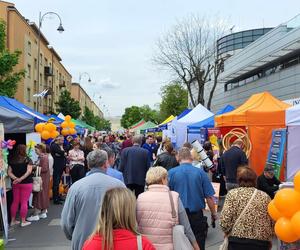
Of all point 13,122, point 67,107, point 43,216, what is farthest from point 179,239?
point 67,107

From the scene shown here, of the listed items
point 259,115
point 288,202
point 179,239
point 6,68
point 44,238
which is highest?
point 6,68

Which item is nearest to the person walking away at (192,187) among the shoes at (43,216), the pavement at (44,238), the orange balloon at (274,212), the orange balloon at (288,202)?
the orange balloon at (274,212)

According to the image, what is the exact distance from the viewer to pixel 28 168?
8719 mm

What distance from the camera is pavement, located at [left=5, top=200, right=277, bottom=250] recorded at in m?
7.40

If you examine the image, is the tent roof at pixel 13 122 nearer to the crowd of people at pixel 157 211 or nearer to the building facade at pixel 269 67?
the crowd of people at pixel 157 211

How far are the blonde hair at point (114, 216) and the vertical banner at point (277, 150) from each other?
7176mm

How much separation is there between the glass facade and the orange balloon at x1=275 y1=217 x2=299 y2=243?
51.1 m

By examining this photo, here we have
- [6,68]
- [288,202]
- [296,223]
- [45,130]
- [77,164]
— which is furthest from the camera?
[6,68]

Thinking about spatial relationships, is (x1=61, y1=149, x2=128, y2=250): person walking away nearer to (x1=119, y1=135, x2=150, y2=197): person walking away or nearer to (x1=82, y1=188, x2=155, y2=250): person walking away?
(x1=82, y1=188, x2=155, y2=250): person walking away

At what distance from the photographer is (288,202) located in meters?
3.66

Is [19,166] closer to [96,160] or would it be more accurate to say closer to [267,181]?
[96,160]

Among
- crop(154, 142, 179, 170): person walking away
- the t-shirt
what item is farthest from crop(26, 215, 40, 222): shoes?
crop(154, 142, 179, 170): person walking away

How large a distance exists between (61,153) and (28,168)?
2.99m

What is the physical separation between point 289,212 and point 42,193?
7.22 metres
